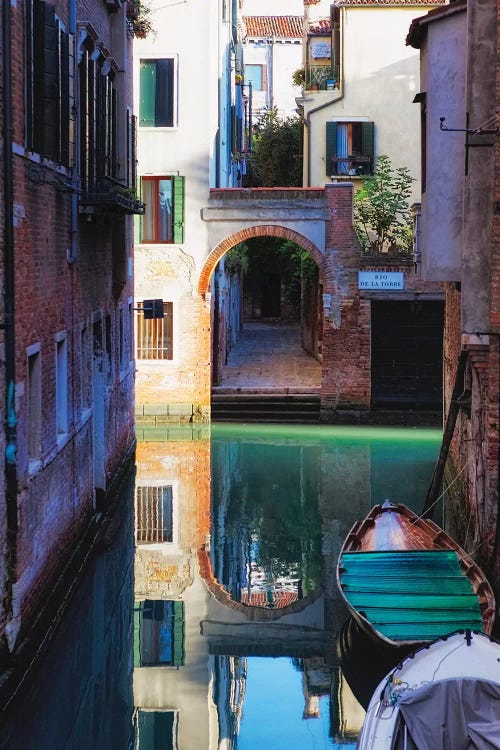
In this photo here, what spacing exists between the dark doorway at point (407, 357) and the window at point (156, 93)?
6008 mm

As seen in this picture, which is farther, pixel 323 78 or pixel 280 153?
pixel 280 153

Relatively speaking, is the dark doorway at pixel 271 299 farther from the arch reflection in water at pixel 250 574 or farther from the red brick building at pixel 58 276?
the red brick building at pixel 58 276

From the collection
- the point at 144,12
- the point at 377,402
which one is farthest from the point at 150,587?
the point at 377,402

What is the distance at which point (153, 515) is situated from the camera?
16719mm

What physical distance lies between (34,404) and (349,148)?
Result: 18585mm

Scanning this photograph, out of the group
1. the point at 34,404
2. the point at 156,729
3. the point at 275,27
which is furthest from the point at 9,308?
the point at 275,27

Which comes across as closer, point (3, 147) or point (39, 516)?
point (3, 147)

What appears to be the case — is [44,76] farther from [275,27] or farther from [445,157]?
[275,27]

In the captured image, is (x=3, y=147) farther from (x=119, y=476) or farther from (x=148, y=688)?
(x=119, y=476)

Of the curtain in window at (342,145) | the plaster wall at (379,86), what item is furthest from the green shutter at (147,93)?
the curtain in window at (342,145)

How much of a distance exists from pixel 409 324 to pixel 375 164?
15.5 feet

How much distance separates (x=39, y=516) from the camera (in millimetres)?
10914

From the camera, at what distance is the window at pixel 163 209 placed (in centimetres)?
2467

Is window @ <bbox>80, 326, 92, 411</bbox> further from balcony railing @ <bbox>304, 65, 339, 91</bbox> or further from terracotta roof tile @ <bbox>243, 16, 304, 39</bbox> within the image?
terracotta roof tile @ <bbox>243, 16, 304, 39</bbox>
